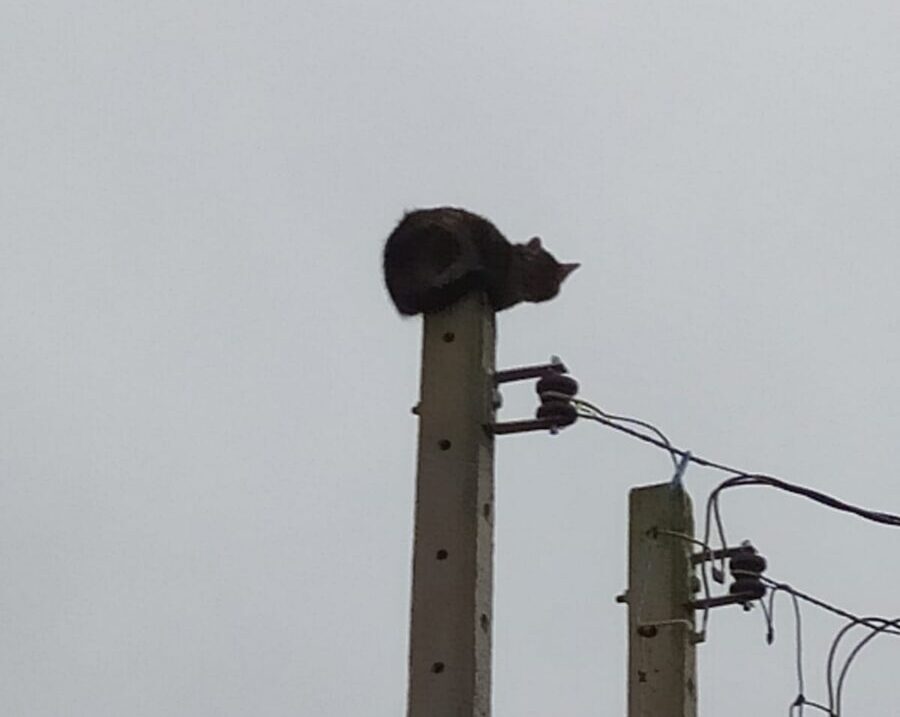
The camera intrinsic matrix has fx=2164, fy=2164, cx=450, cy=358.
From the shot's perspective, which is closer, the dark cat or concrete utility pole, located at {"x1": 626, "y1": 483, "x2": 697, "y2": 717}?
the dark cat

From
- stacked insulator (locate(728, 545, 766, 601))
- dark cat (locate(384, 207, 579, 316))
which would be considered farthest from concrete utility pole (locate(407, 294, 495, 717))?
stacked insulator (locate(728, 545, 766, 601))

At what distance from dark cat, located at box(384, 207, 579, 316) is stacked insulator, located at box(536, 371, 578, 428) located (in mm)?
230

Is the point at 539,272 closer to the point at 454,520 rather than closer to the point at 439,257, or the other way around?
the point at 439,257

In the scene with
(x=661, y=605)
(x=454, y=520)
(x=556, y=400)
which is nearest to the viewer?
(x=454, y=520)

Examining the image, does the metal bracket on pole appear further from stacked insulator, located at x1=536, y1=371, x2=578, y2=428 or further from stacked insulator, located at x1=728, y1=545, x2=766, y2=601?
stacked insulator, located at x1=728, y1=545, x2=766, y2=601

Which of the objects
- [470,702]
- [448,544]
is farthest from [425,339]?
[470,702]

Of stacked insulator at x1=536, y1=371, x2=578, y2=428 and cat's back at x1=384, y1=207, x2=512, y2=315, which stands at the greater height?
cat's back at x1=384, y1=207, x2=512, y2=315

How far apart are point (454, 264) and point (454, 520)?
70 centimetres

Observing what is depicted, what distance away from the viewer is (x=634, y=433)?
223 inches

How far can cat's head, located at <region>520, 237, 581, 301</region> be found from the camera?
548cm

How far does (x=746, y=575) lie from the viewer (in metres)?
6.12

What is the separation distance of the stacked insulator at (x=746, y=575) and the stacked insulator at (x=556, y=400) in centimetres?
102

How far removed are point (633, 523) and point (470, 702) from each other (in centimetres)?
146

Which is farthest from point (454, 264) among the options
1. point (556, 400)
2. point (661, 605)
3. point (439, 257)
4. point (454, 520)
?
point (661, 605)
